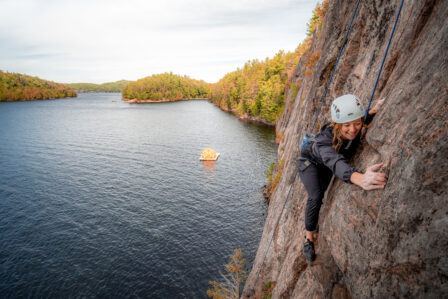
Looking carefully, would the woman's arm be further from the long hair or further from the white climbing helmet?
the white climbing helmet

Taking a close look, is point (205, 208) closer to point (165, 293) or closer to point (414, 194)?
point (165, 293)

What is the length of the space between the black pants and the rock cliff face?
26cm

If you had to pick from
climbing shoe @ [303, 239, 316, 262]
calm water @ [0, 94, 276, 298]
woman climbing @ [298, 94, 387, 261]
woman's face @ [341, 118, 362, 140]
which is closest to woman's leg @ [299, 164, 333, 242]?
woman climbing @ [298, 94, 387, 261]

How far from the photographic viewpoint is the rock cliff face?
10.5 ft

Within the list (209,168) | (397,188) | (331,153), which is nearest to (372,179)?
(397,188)

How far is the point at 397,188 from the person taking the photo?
3717 mm

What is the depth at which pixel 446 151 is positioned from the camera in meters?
3.09

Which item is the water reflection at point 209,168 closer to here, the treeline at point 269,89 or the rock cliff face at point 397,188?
the treeline at point 269,89

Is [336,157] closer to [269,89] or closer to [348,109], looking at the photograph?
[348,109]

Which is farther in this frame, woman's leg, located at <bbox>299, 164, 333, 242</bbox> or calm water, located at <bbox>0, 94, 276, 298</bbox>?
calm water, located at <bbox>0, 94, 276, 298</bbox>

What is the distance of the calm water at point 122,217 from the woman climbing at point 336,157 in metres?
19.3

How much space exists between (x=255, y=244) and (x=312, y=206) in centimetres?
2221

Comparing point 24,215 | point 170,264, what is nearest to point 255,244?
point 170,264

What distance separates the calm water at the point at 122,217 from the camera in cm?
2241
